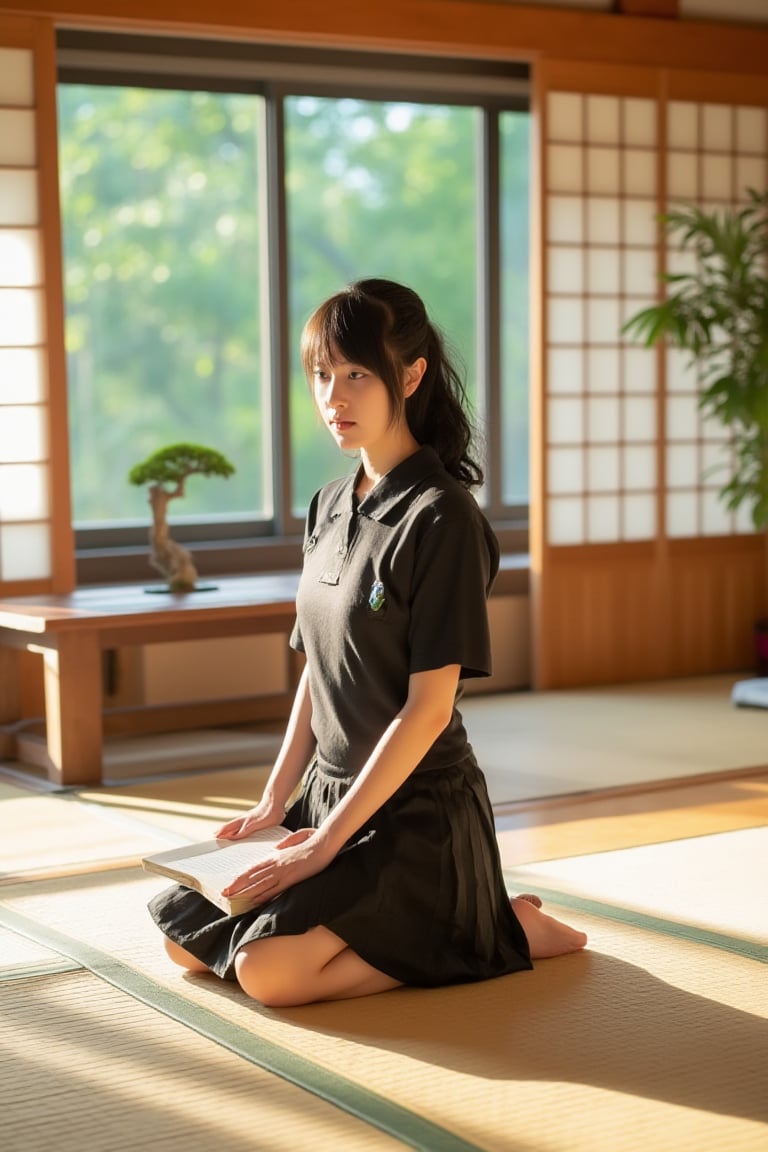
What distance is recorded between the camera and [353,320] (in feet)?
8.09

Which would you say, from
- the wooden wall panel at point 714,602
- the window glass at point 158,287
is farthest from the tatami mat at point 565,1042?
the window glass at point 158,287

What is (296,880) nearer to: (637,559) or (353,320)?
(353,320)

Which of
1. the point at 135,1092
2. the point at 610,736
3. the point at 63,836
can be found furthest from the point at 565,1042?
the point at 610,736

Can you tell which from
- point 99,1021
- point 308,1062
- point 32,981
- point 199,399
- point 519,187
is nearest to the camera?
point 308,1062

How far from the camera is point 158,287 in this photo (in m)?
11.8

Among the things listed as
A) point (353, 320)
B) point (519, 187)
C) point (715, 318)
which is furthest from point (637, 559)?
point (519, 187)

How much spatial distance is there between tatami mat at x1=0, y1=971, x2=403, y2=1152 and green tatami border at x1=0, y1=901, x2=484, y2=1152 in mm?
15

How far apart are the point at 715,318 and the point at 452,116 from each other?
23.4ft

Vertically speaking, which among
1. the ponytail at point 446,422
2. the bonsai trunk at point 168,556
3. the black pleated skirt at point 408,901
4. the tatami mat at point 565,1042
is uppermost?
the ponytail at point 446,422

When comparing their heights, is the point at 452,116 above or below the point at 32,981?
above

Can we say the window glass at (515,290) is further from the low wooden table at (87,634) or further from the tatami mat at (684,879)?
the tatami mat at (684,879)

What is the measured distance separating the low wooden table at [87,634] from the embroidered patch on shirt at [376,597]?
1792mm

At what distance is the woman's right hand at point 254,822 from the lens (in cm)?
263

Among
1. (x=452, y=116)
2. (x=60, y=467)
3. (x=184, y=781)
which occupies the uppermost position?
(x=452, y=116)
